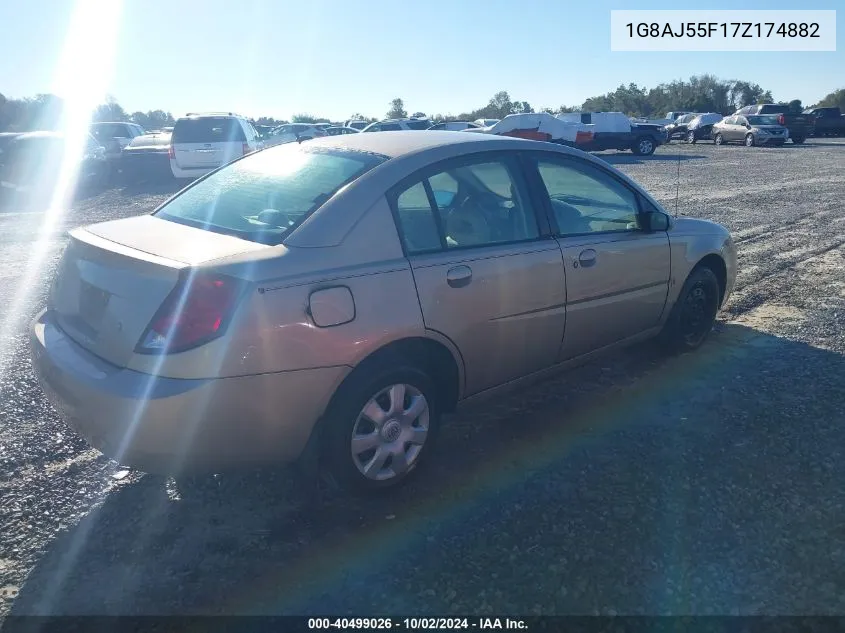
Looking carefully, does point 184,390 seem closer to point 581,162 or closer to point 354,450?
point 354,450

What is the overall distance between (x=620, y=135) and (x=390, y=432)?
28088 mm

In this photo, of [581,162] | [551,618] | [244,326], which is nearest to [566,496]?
[551,618]

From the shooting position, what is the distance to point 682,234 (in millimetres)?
4738

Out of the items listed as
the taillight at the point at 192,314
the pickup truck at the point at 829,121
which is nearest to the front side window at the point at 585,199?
the taillight at the point at 192,314

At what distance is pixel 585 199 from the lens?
172 inches

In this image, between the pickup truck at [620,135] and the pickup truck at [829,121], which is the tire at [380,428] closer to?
the pickup truck at [620,135]

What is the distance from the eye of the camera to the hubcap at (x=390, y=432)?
3141 mm

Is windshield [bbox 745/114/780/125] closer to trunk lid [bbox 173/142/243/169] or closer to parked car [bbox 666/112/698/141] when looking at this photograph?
parked car [bbox 666/112/698/141]

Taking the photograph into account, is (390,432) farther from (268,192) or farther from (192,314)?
(268,192)

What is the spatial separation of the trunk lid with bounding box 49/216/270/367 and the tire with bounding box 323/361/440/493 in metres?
0.79

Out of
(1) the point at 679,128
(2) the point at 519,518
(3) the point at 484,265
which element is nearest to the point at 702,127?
(1) the point at 679,128

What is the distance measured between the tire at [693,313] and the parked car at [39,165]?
1493 cm

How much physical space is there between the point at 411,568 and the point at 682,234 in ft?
10.1

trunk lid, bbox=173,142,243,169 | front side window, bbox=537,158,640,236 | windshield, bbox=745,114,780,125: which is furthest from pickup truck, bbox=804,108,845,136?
front side window, bbox=537,158,640,236
